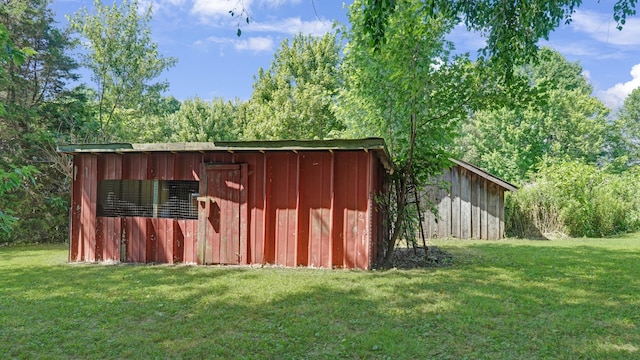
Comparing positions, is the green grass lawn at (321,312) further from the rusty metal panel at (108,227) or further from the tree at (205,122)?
the tree at (205,122)

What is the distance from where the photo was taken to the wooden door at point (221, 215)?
7445 millimetres

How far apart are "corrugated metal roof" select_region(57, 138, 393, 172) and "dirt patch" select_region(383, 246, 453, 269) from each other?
1974mm

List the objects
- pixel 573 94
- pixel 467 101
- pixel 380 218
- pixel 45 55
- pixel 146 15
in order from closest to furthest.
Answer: pixel 467 101
pixel 380 218
pixel 45 55
pixel 146 15
pixel 573 94

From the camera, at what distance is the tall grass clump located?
13.4 metres

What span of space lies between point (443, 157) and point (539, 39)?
3.21 meters

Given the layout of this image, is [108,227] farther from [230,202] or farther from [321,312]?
[321,312]

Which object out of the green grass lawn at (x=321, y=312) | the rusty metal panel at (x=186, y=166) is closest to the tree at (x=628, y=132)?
the green grass lawn at (x=321, y=312)

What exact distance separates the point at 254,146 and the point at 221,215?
61.2 inches

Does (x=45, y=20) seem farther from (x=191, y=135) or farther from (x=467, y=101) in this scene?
(x=467, y=101)

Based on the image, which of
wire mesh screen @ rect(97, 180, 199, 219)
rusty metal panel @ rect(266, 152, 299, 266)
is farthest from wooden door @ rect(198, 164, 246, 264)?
rusty metal panel @ rect(266, 152, 299, 266)

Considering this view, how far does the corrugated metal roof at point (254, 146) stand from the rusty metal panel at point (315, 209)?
42 centimetres

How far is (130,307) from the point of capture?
4676mm

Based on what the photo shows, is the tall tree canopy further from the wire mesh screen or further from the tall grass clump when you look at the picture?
→ the tall grass clump

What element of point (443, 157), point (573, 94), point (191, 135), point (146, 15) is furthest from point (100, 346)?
point (573, 94)
